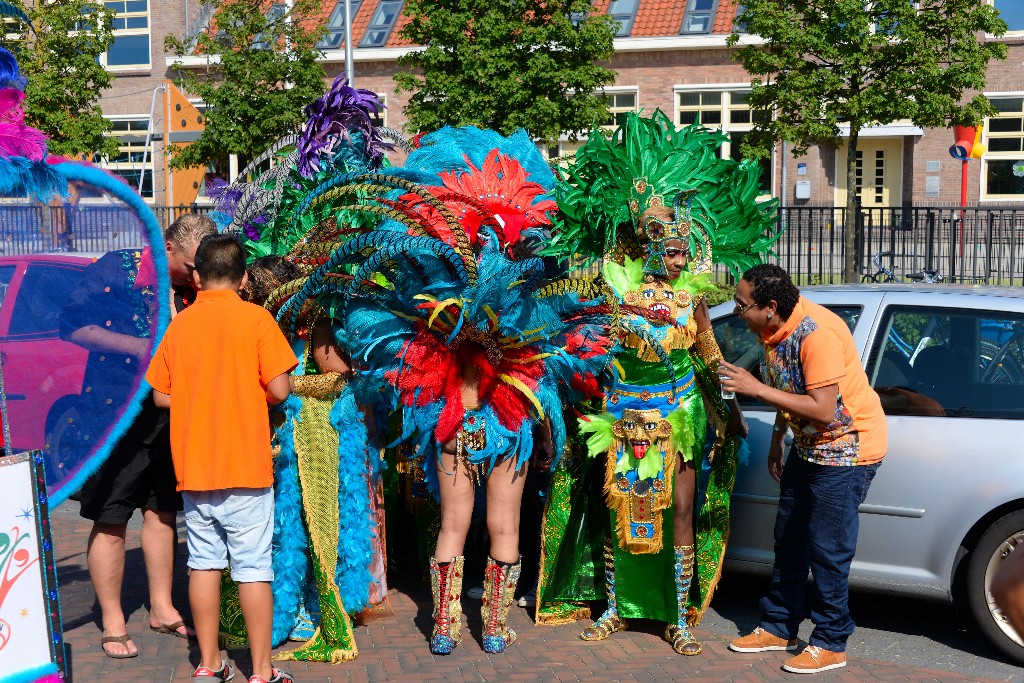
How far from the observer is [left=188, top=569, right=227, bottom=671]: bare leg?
14.6ft

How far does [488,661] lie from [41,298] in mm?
2422

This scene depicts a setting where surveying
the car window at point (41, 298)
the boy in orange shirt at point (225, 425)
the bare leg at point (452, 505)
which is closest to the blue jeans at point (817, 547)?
the bare leg at point (452, 505)

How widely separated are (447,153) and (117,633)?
2.64m

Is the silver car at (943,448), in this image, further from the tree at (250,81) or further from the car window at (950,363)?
the tree at (250,81)

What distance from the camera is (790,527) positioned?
489 cm

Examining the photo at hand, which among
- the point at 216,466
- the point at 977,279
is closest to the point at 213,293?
the point at 216,466

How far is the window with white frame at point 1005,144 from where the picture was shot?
28141mm

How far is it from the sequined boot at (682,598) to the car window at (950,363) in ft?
3.70

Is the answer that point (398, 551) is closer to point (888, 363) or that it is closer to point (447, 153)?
point (447, 153)

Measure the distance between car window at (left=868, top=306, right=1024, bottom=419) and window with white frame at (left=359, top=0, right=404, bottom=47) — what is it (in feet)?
88.0

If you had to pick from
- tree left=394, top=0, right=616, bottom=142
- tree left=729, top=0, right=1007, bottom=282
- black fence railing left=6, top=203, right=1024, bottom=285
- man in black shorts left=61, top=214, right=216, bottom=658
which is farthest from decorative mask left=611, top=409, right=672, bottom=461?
tree left=394, top=0, right=616, bottom=142

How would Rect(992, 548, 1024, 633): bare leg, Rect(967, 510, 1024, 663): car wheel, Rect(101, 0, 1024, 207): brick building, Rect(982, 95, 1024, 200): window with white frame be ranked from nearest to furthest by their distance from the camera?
Rect(992, 548, 1024, 633): bare leg < Rect(967, 510, 1024, 663): car wheel < Rect(982, 95, 1024, 200): window with white frame < Rect(101, 0, 1024, 207): brick building

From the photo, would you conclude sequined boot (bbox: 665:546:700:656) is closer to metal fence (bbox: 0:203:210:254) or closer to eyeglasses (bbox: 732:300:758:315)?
eyeglasses (bbox: 732:300:758:315)

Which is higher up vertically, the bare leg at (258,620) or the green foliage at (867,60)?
the green foliage at (867,60)
